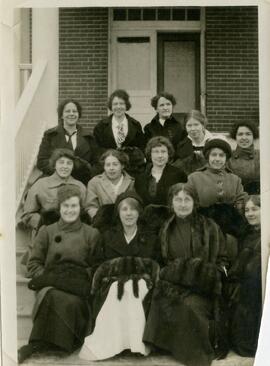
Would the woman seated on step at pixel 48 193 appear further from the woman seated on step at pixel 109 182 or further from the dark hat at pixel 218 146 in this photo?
the dark hat at pixel 218 146

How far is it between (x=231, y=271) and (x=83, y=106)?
788 millimetres

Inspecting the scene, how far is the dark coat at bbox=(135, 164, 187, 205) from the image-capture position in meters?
2.41

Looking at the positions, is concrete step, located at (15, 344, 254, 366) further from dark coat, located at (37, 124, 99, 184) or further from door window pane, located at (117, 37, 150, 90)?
door window pane, located at (117, 37, 150, 90)

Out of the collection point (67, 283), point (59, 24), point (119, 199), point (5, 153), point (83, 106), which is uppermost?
point (59, 24)

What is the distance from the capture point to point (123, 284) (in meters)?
2.41

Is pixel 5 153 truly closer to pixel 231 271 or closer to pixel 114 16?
pixel 114 16

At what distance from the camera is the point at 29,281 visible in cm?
243

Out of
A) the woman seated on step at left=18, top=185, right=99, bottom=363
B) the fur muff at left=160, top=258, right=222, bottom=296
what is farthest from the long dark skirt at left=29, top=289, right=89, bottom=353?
the fur muff at left=160, top=258, right=222, bottom=296

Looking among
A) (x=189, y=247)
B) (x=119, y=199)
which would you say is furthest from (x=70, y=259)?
(x=189, y=247)

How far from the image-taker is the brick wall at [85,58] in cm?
242

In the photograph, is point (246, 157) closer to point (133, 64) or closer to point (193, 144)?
point (193, 144)

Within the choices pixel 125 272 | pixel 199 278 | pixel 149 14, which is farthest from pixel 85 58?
pixel 199 278

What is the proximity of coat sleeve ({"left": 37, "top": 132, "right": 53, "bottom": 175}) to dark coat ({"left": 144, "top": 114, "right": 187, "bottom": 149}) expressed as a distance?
1.17 feet

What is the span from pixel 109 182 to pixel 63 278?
380mm
